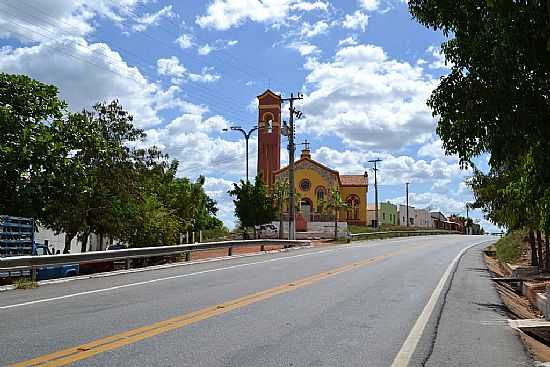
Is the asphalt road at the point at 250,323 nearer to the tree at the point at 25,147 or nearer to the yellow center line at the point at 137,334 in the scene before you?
the yellow center line at the point at 137,334

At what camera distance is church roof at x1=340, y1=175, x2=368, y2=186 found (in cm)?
9069

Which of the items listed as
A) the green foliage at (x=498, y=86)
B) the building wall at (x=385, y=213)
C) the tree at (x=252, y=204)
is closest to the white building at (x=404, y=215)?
the building wall at (x=385, y=213)

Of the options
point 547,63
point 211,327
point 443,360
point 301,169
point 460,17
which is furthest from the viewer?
point 301,169

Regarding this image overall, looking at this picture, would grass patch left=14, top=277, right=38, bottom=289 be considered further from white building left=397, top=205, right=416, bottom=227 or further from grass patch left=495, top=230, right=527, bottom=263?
white building left=397, top=205, right=416, bottom=227

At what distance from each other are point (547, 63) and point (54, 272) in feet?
44.1

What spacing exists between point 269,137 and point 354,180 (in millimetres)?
16582

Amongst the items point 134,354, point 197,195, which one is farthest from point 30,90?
point 197,195

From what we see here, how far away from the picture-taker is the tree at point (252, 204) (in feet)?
199

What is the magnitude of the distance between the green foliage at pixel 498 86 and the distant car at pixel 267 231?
2112 inches

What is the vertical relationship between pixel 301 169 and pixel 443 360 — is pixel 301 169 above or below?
above

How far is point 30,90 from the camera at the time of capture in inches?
965

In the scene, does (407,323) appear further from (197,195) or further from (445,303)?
(197,195)

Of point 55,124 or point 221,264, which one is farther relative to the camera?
point 55,124

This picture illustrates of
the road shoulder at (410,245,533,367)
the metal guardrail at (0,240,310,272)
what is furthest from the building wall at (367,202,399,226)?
the road shoulder at (410,245,533,367)
